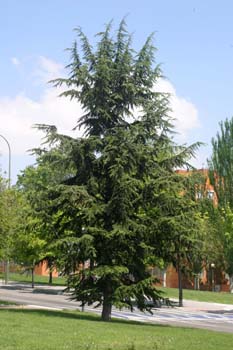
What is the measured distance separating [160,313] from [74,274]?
10.8 metres

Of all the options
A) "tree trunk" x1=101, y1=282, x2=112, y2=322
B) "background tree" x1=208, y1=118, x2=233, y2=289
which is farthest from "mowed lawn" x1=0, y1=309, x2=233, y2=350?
"background tree" x1=208, y1=118, x2=233, y2=289

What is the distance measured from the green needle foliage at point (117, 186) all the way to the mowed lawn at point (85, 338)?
2.86 m

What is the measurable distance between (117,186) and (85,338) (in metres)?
7.07

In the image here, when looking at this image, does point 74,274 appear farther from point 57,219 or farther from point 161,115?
point 161,115

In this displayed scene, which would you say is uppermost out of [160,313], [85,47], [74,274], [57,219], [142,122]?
[85,47]

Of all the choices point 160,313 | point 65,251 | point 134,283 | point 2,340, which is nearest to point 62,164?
point 65,251

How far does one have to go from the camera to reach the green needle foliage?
20016 millimetres

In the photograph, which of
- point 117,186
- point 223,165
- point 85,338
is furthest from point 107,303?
point 223,165

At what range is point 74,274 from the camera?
2103 centimetres

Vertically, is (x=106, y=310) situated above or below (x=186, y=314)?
above

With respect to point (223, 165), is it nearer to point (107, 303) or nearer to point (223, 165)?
point (223, 165)

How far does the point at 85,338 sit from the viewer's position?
13.6m

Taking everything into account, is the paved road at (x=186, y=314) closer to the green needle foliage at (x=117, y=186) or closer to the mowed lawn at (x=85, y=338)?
the green needle foliage at (x=117, y=186)

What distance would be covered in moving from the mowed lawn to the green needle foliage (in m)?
2.86
